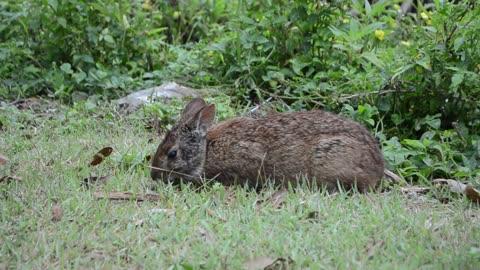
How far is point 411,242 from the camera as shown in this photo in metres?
4.91

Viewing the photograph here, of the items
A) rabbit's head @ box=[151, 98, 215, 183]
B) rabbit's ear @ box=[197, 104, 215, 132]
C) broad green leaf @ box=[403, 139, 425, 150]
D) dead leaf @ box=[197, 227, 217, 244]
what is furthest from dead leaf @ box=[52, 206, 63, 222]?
broad green leaf @ box=[403, 139, 425, 150]

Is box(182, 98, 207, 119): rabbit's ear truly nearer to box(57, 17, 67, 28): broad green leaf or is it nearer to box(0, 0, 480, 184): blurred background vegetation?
box(0, 0, 480, 184): blurred background vegetation

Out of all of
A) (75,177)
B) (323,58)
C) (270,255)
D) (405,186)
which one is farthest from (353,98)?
(270,255)

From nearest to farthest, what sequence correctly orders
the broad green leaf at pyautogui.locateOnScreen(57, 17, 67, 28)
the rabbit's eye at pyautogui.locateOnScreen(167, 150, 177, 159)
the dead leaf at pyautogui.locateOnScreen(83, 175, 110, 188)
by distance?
the dead leaf at pyautogui.locateOnScreen(83, 175, 110, 188) → the rabbit's eye at pyautogui.locateOnScreen(167, 150, 177, 159) → the broad green leaf at pyautogui.locateOnScreen(57, 17, 67, 28)

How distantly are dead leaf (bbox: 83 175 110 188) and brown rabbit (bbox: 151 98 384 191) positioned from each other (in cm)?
39

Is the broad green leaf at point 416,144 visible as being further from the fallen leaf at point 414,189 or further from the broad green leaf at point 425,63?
the broad green leaf at point 425,63

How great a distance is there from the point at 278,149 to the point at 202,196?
82 centimetres

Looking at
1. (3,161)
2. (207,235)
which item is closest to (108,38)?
(3,161)

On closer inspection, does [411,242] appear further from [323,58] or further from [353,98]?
[323,58]

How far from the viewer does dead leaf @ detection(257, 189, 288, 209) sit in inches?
231

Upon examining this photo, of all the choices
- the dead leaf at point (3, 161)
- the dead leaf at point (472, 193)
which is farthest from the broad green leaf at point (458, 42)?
the dead leaf at point (3, 161)

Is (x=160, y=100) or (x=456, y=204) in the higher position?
(x=456, y=204)

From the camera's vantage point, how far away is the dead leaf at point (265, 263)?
4.55 metres

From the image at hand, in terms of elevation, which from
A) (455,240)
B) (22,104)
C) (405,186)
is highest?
(455,240)
